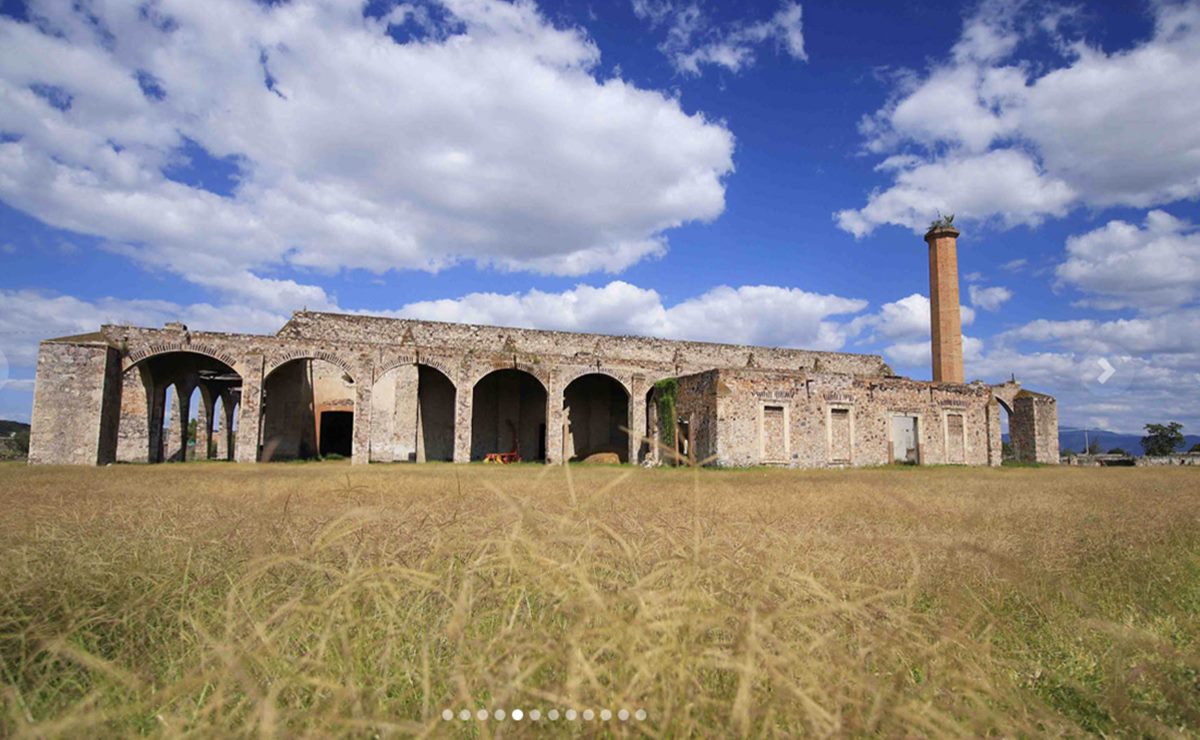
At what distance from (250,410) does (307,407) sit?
507cm

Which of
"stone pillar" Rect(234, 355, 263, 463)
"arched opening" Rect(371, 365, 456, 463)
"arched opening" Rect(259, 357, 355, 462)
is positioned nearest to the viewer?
"stone pillar" Rect(234, 355, 263, 463)

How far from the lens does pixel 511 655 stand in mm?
1433

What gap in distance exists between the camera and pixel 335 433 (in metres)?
25.7

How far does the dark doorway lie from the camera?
2511 cm

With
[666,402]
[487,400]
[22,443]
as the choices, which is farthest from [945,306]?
[22,443]

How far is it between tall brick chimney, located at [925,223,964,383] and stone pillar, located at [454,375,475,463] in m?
21.5

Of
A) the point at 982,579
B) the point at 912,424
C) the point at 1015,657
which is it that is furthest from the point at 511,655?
the point at 912,424

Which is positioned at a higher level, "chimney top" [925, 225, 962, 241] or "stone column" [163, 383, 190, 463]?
"chimney top" [925, 225, 962, 241]

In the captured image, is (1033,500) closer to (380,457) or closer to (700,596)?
(700,596)

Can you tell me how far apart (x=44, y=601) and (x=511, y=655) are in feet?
6.85

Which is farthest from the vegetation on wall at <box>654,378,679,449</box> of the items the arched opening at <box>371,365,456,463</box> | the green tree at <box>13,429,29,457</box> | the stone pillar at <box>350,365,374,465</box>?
the green tree at <box>13,429,29,457</box>

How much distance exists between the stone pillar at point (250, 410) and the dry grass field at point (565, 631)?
16.0 meters

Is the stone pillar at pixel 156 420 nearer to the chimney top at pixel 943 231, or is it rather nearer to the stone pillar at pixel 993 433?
the stone pillar at pixel 993 433

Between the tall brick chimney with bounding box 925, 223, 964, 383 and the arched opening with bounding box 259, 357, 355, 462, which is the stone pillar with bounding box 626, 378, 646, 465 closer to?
the arched opening with bounding box 259, 357, 355, 462
